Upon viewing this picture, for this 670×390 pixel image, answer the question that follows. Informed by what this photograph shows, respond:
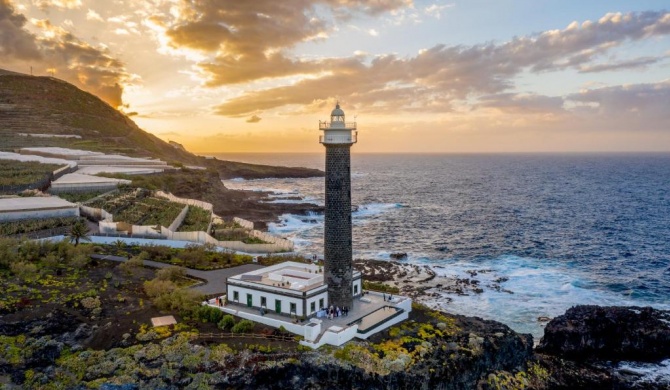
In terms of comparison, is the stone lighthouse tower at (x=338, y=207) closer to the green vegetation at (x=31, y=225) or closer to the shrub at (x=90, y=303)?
the shrub at (x=90, y=303)

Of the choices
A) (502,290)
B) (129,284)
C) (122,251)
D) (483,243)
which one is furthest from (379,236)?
(129,284)

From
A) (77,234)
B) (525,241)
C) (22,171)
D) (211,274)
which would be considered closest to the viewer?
(211,274)

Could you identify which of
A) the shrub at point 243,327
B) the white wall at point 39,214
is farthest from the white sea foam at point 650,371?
the white wall at point 39,214

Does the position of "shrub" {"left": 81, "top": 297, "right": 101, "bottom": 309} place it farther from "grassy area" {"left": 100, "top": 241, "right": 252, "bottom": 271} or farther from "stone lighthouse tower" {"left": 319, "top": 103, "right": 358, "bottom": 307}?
"stone lighthouse tower" {"left": 319, "top": 103, "right": 358, "bottom": 307}

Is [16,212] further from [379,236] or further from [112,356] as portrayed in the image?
[379,236]

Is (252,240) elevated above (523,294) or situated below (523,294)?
above

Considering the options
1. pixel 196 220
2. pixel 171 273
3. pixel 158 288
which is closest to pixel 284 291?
pixel 158 288

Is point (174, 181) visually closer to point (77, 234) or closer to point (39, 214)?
point (39, 214)
